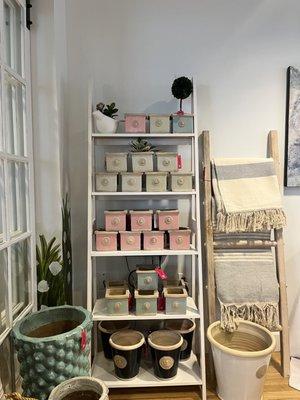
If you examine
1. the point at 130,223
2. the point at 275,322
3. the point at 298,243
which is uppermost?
the point at 130,223

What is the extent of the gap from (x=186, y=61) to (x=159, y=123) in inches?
19.5

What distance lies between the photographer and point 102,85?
1.93 m

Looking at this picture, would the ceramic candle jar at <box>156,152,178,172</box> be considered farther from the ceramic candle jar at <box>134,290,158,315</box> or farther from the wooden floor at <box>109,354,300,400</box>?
the wooden floor at <box>109,354,300,400</box>

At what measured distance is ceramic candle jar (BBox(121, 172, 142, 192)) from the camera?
173 centimetres

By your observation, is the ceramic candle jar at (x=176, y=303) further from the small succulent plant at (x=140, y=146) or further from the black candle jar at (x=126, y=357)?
the small succulent plant at (x=140, y=146)

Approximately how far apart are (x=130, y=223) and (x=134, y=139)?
0.52 m

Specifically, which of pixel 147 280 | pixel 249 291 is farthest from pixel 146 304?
pixel 249 291

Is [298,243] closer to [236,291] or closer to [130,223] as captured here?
[236,291]

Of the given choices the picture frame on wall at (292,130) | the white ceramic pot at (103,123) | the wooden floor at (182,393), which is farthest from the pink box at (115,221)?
the picture frame on wall at (292,130)

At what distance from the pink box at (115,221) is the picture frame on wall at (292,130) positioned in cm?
107

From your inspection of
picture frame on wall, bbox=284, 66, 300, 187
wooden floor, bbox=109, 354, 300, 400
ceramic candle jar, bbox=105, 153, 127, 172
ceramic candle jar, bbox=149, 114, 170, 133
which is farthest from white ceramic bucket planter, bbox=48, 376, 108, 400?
picture frame on wall, bbox=284, 66, 300, 187

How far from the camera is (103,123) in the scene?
1736 millimetres

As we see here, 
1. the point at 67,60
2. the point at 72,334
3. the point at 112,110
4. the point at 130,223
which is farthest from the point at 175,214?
the point at 67,60

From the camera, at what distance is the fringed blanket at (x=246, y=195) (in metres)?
1.85
